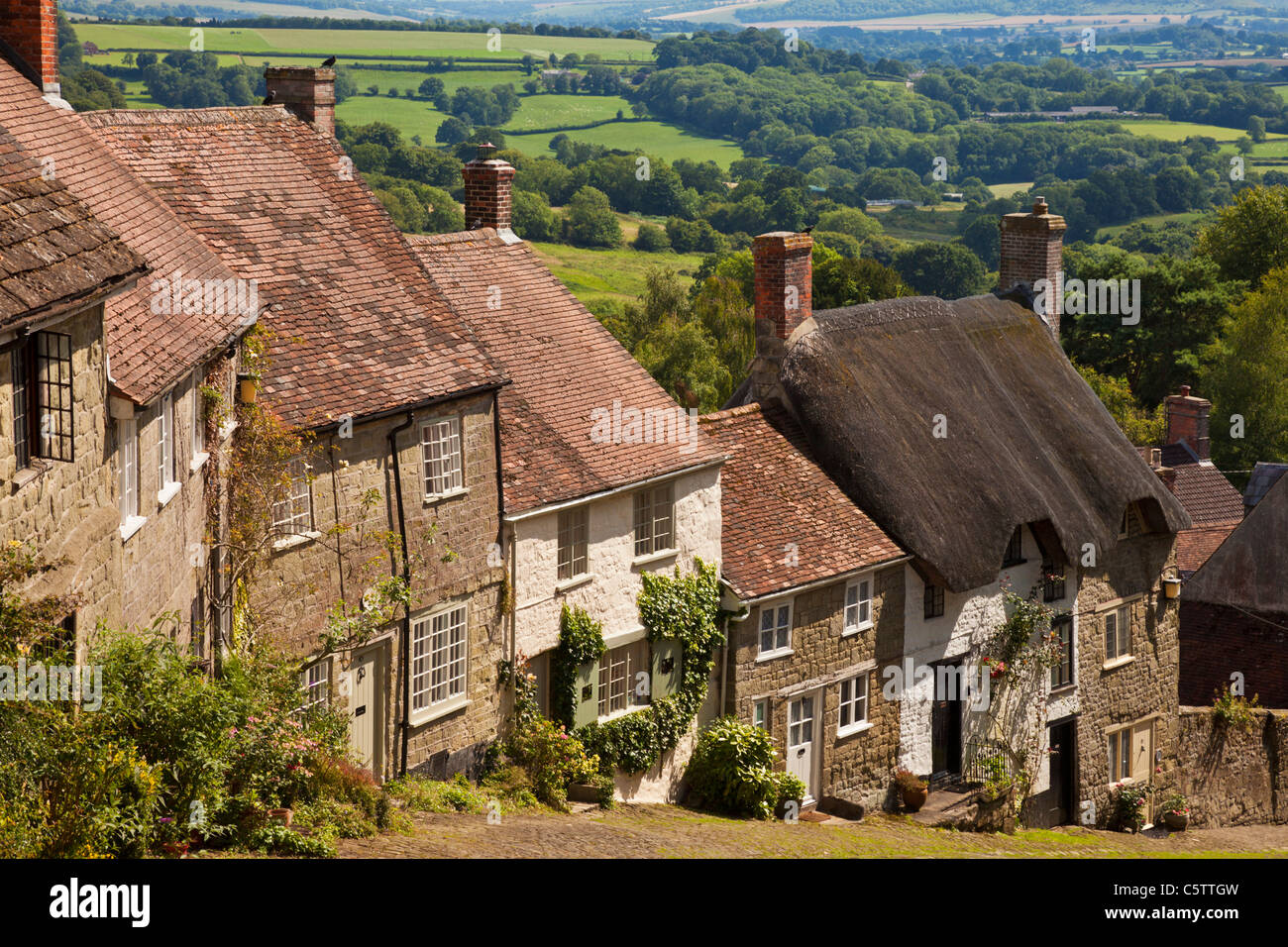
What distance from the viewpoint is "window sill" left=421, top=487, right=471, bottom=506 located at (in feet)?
66.0

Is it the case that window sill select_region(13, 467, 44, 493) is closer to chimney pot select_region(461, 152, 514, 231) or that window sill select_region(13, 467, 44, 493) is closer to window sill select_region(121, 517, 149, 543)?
window sill select_region(121, 517, 149, 543)

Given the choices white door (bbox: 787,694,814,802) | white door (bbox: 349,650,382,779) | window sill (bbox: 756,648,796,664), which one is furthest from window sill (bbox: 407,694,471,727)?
white door (bbox: 787,694,814,802)

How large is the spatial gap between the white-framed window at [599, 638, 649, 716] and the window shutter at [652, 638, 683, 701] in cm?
14

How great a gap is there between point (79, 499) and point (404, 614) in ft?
25.3

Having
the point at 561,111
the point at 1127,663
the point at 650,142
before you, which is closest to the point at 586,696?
the point at 1127,663

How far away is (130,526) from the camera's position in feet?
45.5

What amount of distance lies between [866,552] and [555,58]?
554ft

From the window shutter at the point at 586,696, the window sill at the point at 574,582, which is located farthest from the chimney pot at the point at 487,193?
the window shutter at the point at 586,696

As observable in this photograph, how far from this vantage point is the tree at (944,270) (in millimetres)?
101750

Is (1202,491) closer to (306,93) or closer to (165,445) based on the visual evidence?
(306,93)

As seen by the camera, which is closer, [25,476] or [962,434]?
[25,476]

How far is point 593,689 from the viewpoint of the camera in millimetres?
22734

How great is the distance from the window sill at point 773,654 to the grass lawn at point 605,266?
68.8m

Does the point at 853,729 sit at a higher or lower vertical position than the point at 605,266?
lower
